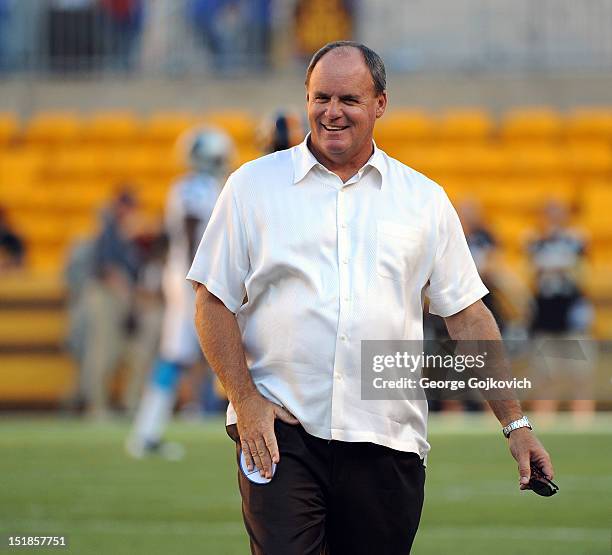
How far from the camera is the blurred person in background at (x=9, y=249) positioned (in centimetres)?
1634

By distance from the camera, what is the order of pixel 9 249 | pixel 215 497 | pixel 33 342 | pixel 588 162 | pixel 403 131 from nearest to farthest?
pixel 215 497
pixel 33 342
pixel 9 249
pixel 588 162
pixel 403 131

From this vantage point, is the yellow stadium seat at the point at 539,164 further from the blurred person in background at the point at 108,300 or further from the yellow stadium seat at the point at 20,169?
the yellow stadium seat at the point at 20,169

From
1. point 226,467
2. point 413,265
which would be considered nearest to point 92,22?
point 226,467

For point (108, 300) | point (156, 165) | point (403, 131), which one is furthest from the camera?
point (156, 165)

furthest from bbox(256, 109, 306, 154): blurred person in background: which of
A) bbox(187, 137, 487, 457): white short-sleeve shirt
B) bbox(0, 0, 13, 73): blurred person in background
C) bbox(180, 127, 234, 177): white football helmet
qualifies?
bbox(0, 0, 13, 73): blurred person in background

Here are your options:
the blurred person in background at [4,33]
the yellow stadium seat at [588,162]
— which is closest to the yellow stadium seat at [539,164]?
the yellow stadium seat at [588,162]

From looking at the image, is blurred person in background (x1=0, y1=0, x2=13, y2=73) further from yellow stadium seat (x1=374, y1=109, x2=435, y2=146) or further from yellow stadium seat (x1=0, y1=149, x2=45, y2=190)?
yellow stadium seat (x1=374, y1=109, x2=435, y2=146)

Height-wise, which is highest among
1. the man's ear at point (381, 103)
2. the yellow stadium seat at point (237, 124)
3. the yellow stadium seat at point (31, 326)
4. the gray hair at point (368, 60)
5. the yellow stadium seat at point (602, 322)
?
the gray hair at point (368, 60)

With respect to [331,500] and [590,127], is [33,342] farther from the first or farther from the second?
[331,500]

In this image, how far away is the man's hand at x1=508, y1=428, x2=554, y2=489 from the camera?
4.17 m

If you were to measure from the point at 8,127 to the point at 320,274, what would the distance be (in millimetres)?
17171

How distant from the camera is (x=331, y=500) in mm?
4137

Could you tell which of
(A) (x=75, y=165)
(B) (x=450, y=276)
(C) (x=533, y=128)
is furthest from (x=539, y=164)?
(B) (x=450, y=276)

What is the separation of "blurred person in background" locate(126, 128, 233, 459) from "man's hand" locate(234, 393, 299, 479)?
6.77 metres
